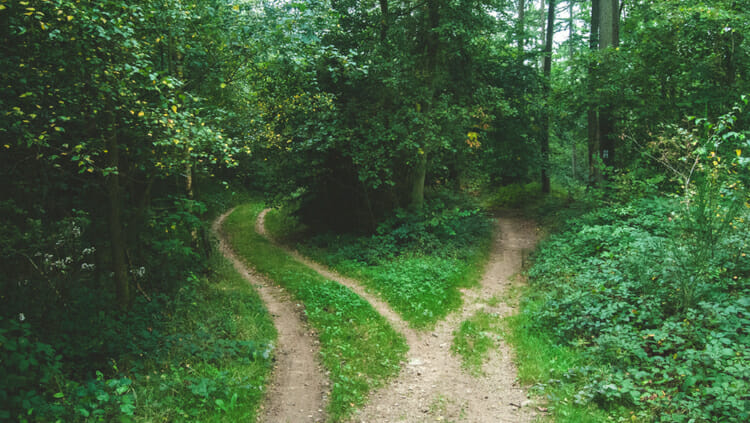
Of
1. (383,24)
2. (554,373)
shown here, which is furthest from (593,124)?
(554,373)

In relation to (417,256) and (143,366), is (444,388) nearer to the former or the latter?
(143,366)

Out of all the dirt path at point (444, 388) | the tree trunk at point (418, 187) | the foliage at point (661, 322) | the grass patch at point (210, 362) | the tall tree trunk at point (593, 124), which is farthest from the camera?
the tree trunk at point (418, 187)

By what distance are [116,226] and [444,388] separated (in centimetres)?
649

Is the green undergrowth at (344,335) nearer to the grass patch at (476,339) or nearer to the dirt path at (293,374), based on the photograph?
the dirt path at (293,374)

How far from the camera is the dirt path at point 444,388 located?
6477mm

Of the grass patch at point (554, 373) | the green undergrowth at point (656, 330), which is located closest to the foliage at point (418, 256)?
the grass patch at point (554, 373)

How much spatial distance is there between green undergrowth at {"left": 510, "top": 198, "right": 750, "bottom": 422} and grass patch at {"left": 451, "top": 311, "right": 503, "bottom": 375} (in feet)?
1.82

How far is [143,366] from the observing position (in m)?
6.74

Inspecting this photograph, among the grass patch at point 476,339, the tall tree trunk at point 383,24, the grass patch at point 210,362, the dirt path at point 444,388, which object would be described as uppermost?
the tall tree trunk at point 383,24

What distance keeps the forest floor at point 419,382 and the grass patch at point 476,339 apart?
145 mm

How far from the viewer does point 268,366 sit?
7691 mm

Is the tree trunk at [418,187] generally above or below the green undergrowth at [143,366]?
above

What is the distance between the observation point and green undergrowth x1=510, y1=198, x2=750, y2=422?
560cm

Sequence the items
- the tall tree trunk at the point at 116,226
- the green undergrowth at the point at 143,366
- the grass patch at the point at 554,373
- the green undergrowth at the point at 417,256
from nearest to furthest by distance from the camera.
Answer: the green undergrowth at the point at 143,366, the grass patch at the point at 554,373, the tall tree trunk at the point at 116,226, the green undergrowth at the point at 417,256
